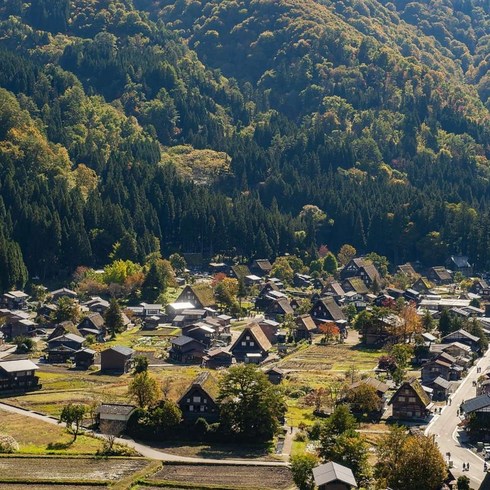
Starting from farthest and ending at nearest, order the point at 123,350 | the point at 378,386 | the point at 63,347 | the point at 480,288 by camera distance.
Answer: the point at 480,288
the point at 63,347
the point at 123,350
the point at 378,386

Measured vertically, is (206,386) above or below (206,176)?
above

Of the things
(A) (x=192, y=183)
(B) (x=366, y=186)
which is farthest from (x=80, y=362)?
(B) (x=366, y=186)

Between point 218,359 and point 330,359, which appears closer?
point 218,359

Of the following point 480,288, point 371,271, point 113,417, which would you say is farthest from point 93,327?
point 480,288

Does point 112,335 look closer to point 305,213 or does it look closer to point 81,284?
point 81,284

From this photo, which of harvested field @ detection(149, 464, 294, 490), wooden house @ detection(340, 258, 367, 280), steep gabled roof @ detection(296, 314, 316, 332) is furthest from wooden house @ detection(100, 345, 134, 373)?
wooden house @ detection(340, 258, 367, 280)

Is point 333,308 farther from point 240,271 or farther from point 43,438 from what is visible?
point 43,438

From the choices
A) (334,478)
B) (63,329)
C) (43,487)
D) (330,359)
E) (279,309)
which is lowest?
(279,309)
